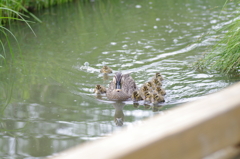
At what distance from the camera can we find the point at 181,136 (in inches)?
46.7

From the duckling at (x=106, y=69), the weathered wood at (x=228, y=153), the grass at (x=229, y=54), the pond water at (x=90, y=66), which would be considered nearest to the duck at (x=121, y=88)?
the pond water at (x=90, y=66)

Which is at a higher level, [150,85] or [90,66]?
[90,66]

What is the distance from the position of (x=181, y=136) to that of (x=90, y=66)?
5441 millimetres

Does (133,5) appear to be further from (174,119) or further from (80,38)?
(174,119)

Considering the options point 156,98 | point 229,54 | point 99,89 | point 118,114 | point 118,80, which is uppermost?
point 229,54

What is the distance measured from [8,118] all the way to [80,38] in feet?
11.8

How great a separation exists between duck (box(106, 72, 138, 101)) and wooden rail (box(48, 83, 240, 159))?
403 centimetres

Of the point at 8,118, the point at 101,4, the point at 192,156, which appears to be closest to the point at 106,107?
the point at 8,118

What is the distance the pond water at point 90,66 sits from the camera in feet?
14.3

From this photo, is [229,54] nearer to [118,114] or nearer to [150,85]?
[150,85]

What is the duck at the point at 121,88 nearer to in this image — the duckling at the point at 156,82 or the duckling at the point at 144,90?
the duckling at the point at 144,90

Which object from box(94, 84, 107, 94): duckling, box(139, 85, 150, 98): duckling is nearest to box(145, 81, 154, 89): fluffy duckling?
box(139, 85, 150, 98): duckling

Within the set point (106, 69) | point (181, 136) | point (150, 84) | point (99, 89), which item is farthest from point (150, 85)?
point (181, 136)

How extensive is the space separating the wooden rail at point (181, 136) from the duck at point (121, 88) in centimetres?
403
